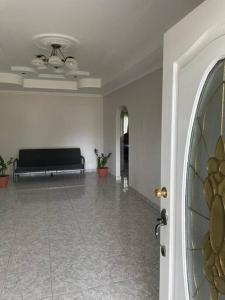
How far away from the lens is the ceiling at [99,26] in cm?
230

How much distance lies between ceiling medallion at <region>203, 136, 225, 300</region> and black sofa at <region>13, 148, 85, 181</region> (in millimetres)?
5364

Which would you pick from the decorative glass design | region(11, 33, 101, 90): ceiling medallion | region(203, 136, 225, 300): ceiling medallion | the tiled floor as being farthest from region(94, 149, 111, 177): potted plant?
region(203, 136, 225, 300): ceiling medallion

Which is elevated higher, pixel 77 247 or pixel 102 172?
pixel 102 172

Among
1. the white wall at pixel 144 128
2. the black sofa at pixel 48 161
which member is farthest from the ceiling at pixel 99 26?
the black sofa at pixel 48 161

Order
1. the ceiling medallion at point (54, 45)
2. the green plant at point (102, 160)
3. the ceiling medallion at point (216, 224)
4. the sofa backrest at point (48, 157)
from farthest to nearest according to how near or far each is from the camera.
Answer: the green plant at point (102, 160), the sofa backrest at point (48, 157), the ceiling medallion at point (54, 45), the ceiling medallion at point (216, 224)

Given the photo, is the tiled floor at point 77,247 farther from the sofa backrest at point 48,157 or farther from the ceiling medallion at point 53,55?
the ceiling medallion at point 53,55

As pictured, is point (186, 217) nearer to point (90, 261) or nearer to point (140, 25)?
point (90, 261)

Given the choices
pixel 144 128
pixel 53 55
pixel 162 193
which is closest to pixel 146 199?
pixel 144 128

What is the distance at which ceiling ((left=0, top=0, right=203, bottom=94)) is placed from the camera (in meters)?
2.30

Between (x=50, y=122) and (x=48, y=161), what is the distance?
1.13 m

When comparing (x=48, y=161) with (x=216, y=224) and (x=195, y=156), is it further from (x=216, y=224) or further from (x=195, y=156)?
(x=216, y=224)

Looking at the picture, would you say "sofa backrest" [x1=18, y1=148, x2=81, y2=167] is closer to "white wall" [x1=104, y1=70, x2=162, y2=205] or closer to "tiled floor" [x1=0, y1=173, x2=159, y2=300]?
"tiled floor" [x1=0, y1=173, x2=159, y2=300]

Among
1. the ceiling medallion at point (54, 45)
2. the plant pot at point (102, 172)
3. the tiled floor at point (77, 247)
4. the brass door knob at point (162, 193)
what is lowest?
the tiled floor at point (77, 247)

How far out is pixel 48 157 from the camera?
6.55 m
